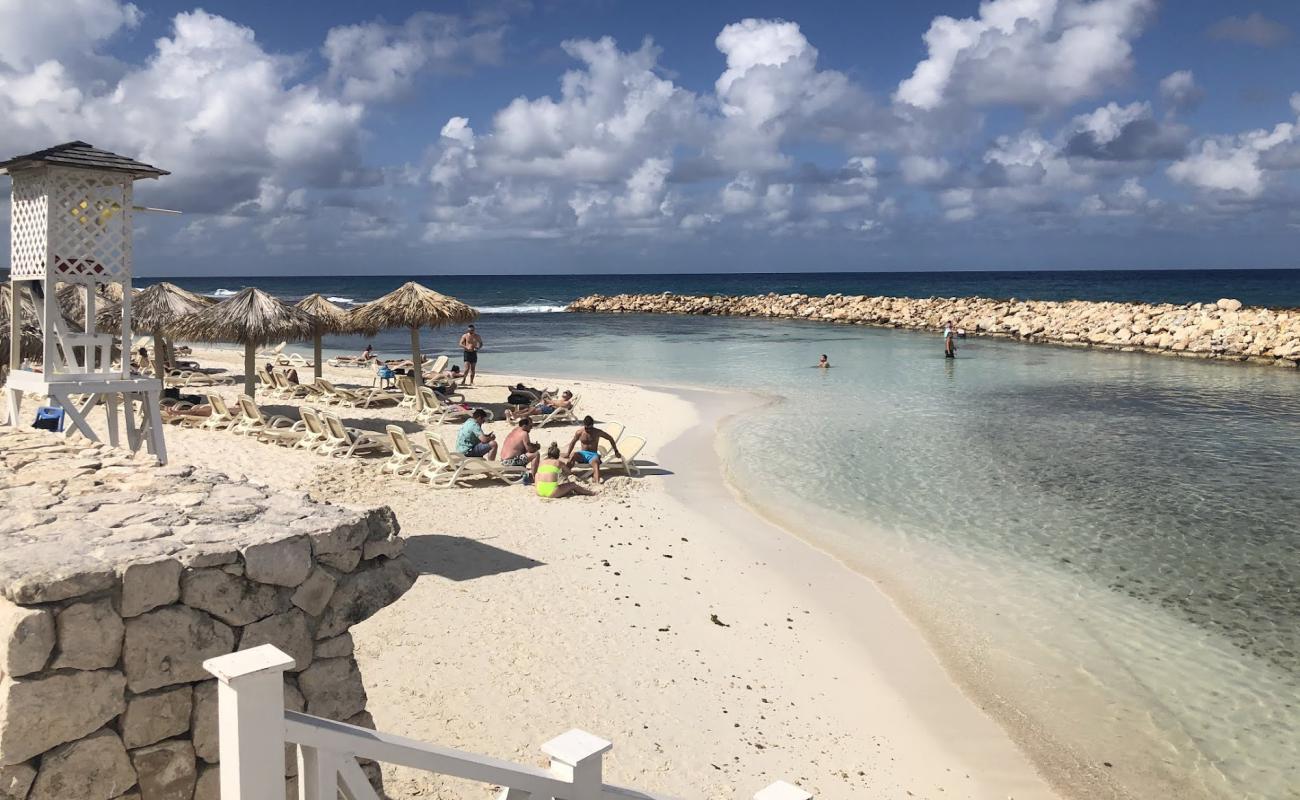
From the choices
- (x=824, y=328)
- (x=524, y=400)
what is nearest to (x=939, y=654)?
(x=524, y=400)

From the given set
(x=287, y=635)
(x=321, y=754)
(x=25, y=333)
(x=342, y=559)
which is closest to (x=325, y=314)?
(x=25, y=333)

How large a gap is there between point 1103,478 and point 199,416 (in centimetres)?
1384

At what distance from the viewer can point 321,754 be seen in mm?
2232

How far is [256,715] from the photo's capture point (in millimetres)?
2123

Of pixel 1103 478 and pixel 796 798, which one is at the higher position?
pixel 796 798

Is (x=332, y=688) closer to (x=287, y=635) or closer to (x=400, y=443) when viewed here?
(x=287, y=635)

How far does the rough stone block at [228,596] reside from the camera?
2908 millimetres

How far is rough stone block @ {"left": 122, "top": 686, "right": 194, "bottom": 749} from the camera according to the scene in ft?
9.30

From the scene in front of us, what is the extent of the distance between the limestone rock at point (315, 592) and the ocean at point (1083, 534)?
4580 mm

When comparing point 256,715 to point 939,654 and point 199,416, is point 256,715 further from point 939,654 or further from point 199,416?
point 199,416

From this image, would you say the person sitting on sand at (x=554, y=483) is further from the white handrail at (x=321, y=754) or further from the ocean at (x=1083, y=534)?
the white handrail at (x=321, y=754)

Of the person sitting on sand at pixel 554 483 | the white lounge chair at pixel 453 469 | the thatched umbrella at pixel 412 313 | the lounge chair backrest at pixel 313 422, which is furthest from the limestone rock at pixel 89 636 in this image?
the thatched umbrella at pixel 412 313

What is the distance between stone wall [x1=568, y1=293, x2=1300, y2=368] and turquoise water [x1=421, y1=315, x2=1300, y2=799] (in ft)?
29.2

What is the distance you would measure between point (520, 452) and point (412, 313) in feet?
24.9
